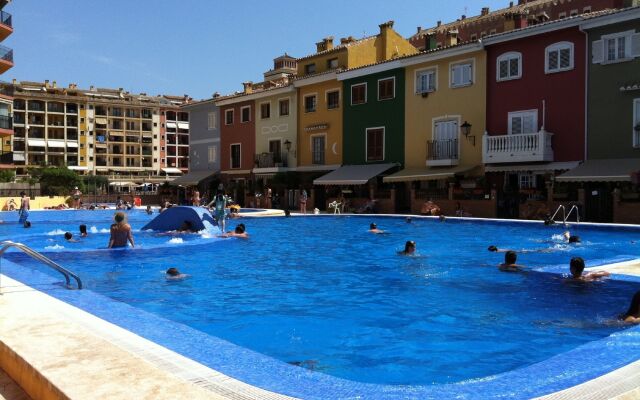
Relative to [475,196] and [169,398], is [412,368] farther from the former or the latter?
[475,196]

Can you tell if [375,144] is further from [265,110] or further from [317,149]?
[265,110]

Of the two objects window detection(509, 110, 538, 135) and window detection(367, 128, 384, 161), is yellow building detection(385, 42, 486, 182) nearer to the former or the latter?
window detection(509, 110, 538, 135)

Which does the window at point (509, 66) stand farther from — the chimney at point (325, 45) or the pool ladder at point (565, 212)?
the chimney at point (325, 45)

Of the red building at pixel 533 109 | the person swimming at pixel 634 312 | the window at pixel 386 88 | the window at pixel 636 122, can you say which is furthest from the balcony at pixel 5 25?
the person swimming at pixel 634 312

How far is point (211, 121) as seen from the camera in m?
48.1

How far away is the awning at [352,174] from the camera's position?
32031 millimetres

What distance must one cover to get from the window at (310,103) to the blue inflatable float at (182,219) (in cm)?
2026

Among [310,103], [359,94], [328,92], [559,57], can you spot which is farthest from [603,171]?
[310,103]

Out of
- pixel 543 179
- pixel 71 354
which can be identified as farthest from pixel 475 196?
pixel 71 354

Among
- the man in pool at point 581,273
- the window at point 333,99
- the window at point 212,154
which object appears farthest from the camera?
the window at point 212,154

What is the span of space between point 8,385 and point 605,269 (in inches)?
362

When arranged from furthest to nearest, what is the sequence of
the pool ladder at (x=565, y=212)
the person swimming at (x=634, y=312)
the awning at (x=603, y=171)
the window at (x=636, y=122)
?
the window at (x=636, y=122)
the pool ladder at (x=565, y=212)
the awning at (x=603, y=171)
the person swimming at (x=634, y=312)

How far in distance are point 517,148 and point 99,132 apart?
86.4 metres

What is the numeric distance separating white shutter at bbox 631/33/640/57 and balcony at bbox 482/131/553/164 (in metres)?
4.69
